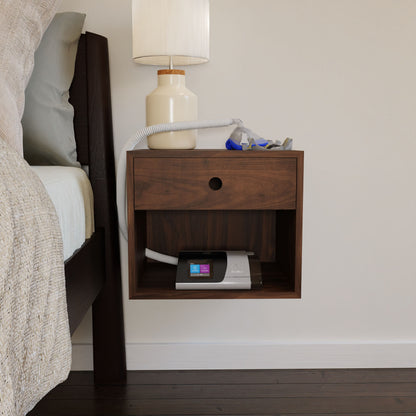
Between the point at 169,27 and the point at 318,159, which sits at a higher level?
the point at 169,27

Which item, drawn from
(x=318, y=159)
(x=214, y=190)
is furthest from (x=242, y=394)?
(x=318, y=159)

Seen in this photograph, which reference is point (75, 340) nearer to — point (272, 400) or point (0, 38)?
point (272, 400)

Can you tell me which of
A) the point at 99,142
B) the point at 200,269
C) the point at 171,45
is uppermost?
the point at 171,45

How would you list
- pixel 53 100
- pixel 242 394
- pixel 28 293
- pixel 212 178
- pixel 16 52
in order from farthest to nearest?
pixel 242 394 < pixel 53 100 < pixel 212 178 < pixel 16 52 < pixel 28 293

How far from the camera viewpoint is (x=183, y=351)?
1.75 meters

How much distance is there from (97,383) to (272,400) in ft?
1.79

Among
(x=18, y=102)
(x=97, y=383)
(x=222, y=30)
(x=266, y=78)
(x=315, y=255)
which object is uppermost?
(x=222, y=30)

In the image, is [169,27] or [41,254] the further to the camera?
[169,27]

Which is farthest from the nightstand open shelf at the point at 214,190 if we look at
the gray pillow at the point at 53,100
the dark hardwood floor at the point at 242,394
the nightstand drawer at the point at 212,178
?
the dark hardwood floor at the point at 242,394

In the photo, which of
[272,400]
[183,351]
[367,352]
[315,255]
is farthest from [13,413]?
[367,352]

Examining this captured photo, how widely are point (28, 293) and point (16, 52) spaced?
0.64 metres

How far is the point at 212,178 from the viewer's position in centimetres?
133

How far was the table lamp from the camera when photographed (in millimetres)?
1333

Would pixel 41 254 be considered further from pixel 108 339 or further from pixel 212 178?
pixel 108 339
